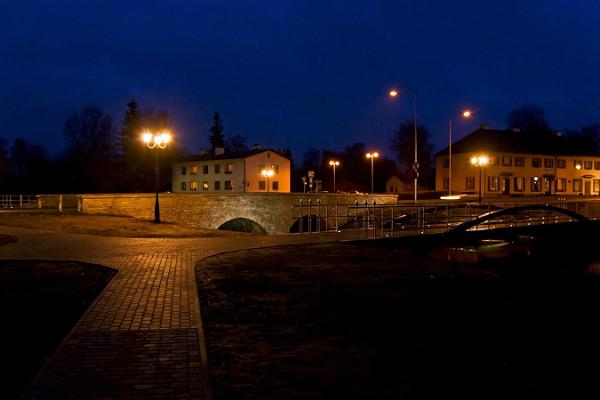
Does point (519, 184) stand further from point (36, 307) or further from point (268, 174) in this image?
point (36, 307)

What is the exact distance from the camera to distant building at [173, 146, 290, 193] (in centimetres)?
7250

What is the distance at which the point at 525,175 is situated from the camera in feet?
229

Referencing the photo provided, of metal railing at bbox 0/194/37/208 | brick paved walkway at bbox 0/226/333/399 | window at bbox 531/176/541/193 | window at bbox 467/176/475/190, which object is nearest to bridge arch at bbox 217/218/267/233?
metal railing at bbox 0/194/37/208

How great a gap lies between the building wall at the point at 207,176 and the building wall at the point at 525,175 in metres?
27.0

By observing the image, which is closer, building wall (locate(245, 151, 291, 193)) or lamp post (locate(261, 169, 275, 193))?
building wall (locate(245, 151, 291, 193))

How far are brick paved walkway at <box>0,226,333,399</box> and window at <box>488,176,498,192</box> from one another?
59.2m

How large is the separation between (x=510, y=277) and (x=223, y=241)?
9.72m

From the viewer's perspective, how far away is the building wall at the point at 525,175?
66875 millimetres

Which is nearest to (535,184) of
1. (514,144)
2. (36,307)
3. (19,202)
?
(514,144)

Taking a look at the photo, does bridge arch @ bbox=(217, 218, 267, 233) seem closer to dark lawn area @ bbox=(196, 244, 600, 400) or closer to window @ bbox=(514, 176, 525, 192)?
dark lawn area @ bbox=(196, 244, 600, 400)

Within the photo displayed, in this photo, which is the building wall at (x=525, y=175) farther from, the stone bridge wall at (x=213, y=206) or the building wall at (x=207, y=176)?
the building wall at (x=207, y=176)

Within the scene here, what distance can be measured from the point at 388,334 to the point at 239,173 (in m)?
66.3

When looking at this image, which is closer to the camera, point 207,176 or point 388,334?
point 388,334

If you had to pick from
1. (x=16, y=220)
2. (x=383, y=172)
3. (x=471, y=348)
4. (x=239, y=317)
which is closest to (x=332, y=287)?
(x=239, y=317)
